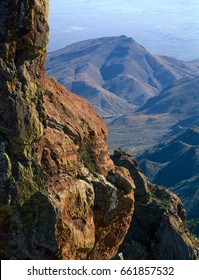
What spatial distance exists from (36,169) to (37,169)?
8 centimetres

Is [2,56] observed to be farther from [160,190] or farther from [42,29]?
[160,190]

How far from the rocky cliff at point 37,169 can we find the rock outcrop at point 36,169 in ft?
0.20

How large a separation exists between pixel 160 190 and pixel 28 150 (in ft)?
135

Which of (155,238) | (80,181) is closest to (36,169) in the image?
(80,181)

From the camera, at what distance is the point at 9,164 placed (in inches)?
1196

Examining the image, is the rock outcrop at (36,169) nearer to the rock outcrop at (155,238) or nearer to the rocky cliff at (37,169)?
the rocky cliff at (37,169)

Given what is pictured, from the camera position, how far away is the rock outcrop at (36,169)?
1203 inches

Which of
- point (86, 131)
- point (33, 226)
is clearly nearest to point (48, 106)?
point (86, 131)

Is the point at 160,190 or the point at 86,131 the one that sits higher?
the point at 86,131

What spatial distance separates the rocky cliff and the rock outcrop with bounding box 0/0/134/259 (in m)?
0.06

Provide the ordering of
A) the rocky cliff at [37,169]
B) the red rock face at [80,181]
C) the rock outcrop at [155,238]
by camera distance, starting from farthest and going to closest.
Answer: the rock outcrop at [155,238], the red rock face at [80,181], the rocky cliff at [37,169]

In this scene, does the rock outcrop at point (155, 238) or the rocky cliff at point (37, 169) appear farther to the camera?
the rock outcrop at point (155, 238)

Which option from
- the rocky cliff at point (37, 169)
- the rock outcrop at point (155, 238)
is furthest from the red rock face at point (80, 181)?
the rock outcrop at point (155, 238)

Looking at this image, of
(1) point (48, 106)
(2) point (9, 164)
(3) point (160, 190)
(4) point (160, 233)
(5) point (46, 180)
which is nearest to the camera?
(2) point (9, 164)
